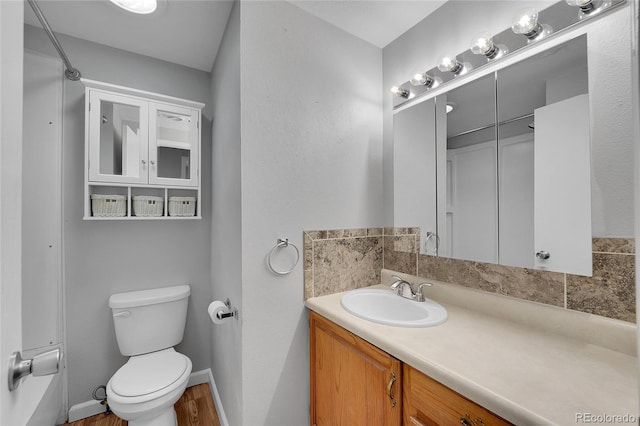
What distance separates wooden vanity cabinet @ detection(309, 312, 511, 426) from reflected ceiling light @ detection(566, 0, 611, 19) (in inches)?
52.6

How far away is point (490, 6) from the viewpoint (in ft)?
3.88

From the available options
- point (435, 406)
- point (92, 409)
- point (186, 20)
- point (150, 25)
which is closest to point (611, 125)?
point (435, 406)

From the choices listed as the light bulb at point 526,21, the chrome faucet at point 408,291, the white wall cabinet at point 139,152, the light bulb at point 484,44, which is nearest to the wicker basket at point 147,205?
the white wall cabinet at point 139,152

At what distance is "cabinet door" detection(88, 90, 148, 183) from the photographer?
1577 mm

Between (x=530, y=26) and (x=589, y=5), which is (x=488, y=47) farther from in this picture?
(x=589, y=5)

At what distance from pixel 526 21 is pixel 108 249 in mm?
2578

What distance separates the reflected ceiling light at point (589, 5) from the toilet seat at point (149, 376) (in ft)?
7.98

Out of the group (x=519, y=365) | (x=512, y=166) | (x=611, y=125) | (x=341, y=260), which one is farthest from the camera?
(x=341, y=260)

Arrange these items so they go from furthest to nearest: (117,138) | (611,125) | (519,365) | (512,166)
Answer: (117,138) → (512,166) → (611,125) → (519,365)

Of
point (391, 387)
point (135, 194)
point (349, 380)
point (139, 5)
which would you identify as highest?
point (139, 5)

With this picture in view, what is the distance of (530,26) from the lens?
102cm

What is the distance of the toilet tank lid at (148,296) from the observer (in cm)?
163

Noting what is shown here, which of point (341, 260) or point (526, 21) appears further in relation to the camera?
point (341, 260)

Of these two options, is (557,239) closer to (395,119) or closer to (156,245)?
(395,119)
